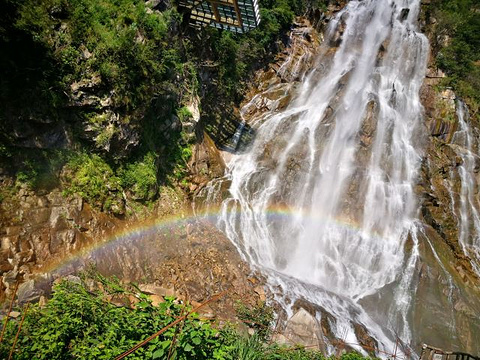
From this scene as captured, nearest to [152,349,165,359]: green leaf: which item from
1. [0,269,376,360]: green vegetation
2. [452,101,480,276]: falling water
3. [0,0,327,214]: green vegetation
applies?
[0,269,376,360]: green vegetation

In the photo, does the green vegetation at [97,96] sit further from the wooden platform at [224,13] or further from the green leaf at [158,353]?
the green leaf at [158,353]

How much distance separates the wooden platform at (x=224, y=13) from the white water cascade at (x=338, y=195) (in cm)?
564

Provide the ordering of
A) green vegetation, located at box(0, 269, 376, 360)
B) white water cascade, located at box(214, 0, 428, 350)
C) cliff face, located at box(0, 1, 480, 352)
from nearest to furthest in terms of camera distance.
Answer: green vegetation, located at box(0, 269, 376, 360), cliff face, located at box(0, 1, 480, 352), white water cascade, located at box(214, 0, 428, 350)

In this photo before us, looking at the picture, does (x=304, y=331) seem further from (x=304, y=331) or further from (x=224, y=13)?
(x=224, y=13)

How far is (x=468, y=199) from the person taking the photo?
1734 cm

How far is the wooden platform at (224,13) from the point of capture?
12.8 metres

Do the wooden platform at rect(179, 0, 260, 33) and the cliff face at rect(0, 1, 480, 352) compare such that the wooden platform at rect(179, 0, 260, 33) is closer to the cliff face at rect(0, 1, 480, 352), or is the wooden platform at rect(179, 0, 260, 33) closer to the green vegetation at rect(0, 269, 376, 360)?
the cliff face at rect(0, 1, 480, 352)

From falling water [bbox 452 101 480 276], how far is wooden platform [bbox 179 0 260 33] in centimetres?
1360

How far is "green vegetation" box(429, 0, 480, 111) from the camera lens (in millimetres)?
22203

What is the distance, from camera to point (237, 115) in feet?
61.8

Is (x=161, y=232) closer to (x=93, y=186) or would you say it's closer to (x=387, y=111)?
(x=93, y=186)

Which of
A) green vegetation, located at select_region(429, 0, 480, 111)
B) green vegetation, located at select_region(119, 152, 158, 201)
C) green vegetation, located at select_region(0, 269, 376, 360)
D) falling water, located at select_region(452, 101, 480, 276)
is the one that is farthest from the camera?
green vegetation, located at select_region(429, 0, 480, 111)

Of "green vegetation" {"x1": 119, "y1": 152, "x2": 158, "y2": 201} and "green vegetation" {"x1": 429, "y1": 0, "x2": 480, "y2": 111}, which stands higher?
"green vegetation" {"x1": 429, "y1": 0, "x2": 480, "y2": 111}

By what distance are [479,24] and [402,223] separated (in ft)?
63.1
